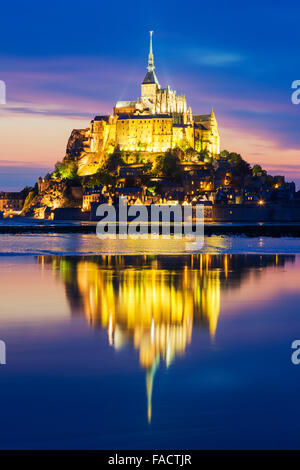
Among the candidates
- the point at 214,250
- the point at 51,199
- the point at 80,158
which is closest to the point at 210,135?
the point at 80,158

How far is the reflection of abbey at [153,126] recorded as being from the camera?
102 m

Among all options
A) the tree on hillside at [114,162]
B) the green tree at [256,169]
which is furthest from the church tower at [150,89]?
the green tree at [256,169]

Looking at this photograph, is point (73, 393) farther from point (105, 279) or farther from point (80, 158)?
point (80, 158)

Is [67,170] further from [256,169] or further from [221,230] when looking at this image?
[221,230]

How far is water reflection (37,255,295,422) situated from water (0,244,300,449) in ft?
0.13

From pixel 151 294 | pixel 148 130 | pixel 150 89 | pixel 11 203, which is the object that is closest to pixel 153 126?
pixel 148 130

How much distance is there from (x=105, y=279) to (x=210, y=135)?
311 feet

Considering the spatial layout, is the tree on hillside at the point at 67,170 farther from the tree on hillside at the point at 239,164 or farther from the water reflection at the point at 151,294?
the water reflection at the point at 151,294

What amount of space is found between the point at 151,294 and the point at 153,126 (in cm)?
8959

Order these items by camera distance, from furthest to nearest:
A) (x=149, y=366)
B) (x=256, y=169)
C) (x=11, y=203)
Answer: (x=11, y=203), (x=256, y=169), (x=149, y=366)

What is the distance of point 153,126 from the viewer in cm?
10150

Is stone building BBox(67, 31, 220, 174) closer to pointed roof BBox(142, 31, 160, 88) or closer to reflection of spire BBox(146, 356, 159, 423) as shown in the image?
pointed roof BBox(142, 31, 160, 88)

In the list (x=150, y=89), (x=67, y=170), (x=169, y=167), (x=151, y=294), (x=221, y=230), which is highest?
(x=150, y=89)

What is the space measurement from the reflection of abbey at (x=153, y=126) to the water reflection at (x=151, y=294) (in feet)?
257
